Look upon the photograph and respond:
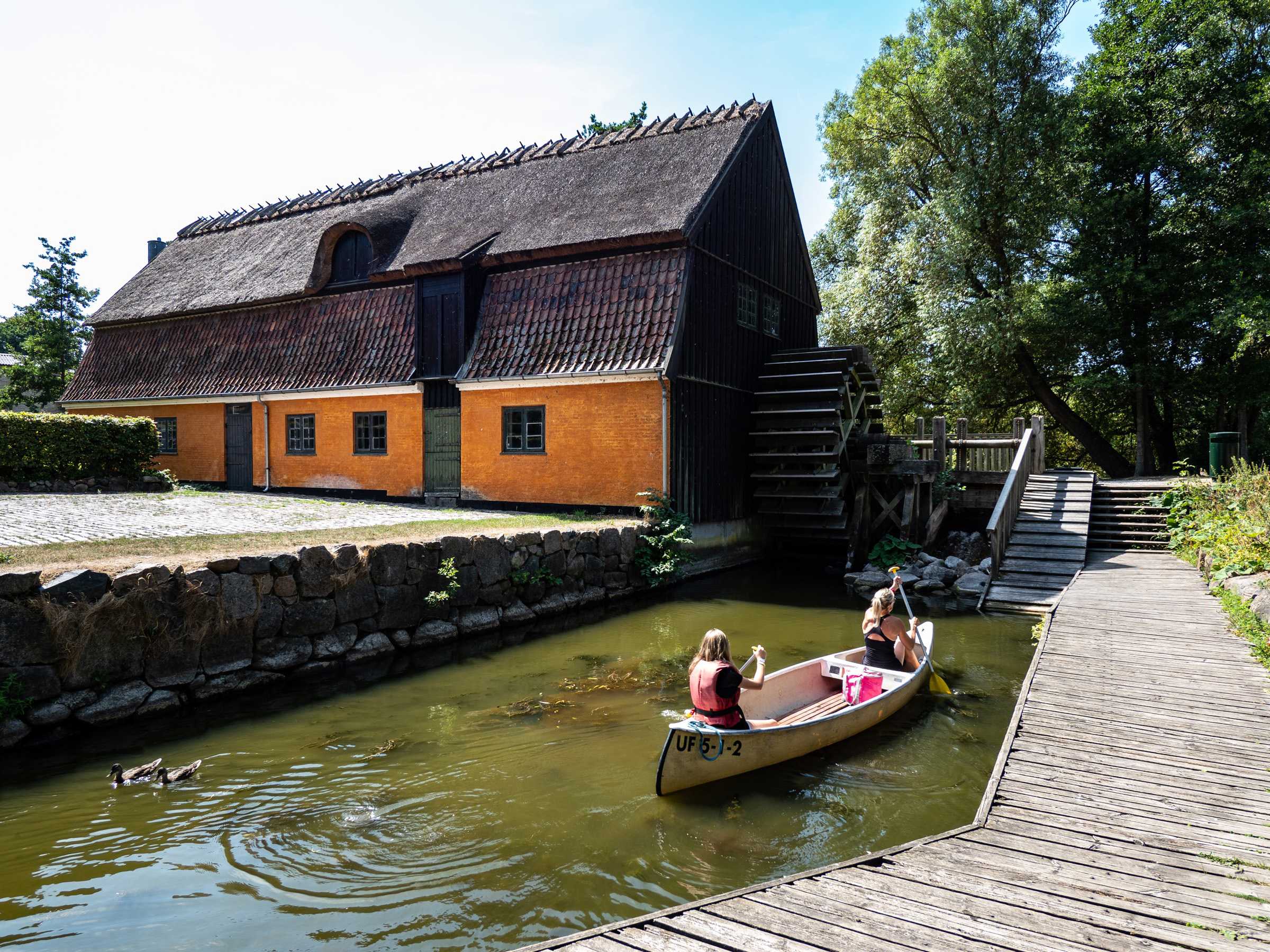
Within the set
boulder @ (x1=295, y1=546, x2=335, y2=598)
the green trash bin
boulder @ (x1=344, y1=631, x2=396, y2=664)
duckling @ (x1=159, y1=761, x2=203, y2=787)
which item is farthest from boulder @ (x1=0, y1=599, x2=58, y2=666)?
the green trash bin

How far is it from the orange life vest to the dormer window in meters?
15.2

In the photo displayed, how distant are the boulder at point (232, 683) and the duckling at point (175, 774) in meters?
1.81

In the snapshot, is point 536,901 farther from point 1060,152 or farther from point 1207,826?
point 1060,152

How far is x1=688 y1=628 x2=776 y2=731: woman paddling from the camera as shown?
5383 mm

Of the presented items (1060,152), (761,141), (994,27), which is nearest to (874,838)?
(761,141)

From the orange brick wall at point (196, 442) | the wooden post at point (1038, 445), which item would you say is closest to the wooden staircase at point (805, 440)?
the wooden post at point (1038, 445)

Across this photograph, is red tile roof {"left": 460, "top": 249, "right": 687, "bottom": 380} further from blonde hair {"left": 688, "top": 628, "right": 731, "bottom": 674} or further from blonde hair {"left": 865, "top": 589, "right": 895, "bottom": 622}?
blonde hair {"left": 688, "top": 628, "right": 731, "bottom": 674}

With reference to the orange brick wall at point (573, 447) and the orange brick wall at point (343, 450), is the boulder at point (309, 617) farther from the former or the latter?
the orange brick wall at point (343, 450)

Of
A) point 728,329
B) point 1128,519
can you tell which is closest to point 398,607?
point 728,329

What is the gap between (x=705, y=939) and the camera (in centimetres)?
316

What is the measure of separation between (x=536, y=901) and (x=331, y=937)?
Result: 3.28 feet

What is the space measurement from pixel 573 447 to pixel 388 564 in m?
5.78

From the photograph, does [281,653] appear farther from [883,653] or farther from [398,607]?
[883,653]

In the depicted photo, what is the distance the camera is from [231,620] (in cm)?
761
